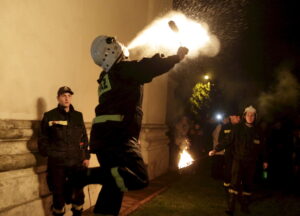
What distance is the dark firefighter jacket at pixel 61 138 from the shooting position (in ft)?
16.5

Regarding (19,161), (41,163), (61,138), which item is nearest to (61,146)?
(61,138)

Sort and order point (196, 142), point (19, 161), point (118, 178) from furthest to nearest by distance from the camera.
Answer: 1. point (196, 142)
2. point (19, 161)
3. point (118, 178)

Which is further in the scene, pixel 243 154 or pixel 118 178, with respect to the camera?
pixel 243 154

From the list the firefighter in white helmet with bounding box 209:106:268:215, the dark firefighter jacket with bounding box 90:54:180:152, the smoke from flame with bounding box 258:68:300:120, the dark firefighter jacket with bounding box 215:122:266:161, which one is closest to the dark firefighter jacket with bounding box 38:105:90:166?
the dark firefighter jacket with bounding box 90:54:180:152

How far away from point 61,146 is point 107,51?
6.76 ft

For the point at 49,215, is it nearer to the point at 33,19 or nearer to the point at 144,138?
the point at 33,19

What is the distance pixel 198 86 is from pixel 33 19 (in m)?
11.6

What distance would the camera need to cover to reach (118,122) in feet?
12.1

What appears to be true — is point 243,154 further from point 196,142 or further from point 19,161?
point 196,142

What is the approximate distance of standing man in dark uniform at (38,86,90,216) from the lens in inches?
198

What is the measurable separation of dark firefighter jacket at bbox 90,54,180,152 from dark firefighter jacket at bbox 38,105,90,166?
1.48m

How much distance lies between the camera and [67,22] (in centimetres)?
589

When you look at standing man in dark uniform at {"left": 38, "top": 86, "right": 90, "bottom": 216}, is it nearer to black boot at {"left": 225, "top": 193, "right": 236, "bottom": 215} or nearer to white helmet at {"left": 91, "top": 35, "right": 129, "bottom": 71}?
white helmet at {"left": 91, "top": 35, "right": 129, "bottom": 71}

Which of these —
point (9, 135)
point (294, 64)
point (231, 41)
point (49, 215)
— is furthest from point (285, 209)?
point (231, 41)
